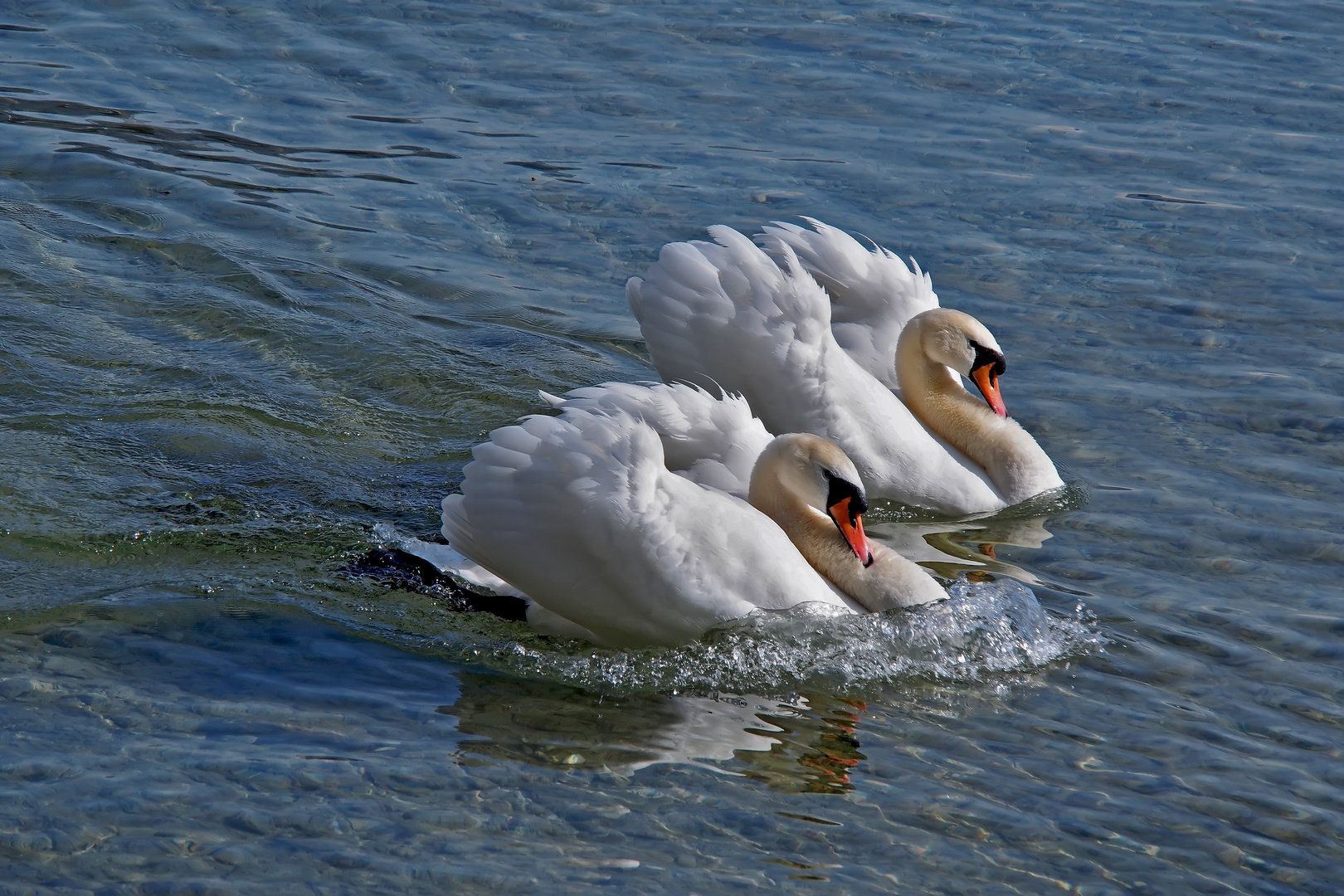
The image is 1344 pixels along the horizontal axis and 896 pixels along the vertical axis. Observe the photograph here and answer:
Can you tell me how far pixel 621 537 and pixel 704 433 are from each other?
0.91 meters

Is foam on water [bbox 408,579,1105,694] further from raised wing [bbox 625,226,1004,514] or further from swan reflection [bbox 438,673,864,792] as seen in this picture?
raised wing [bbox 625,226,1004,514]

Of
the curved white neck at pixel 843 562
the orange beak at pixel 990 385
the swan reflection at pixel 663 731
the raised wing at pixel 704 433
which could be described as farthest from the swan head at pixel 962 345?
the swan reflection at pixel 663 731

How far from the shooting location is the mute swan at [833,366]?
654 cm

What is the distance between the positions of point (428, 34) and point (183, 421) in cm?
636

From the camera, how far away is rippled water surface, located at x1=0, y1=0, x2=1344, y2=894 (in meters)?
4.39

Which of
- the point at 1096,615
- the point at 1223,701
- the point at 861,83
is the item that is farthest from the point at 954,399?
the point at 861,83

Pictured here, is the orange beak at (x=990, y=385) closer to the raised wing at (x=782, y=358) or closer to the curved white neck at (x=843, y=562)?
the raised wing at (x=782, y=358)

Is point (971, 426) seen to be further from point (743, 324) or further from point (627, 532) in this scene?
point (627, 532)

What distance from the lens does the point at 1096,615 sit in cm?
586

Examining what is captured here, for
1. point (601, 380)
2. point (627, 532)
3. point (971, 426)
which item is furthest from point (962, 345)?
point (627, 532)

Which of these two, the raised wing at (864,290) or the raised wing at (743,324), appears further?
the raised wing at (864,290)

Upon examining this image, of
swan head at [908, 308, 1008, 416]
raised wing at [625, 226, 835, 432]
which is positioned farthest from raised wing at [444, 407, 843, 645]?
swan head at [908, 308, 1008, 416]

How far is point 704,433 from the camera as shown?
19.5 feet

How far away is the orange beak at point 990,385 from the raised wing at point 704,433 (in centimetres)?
143
